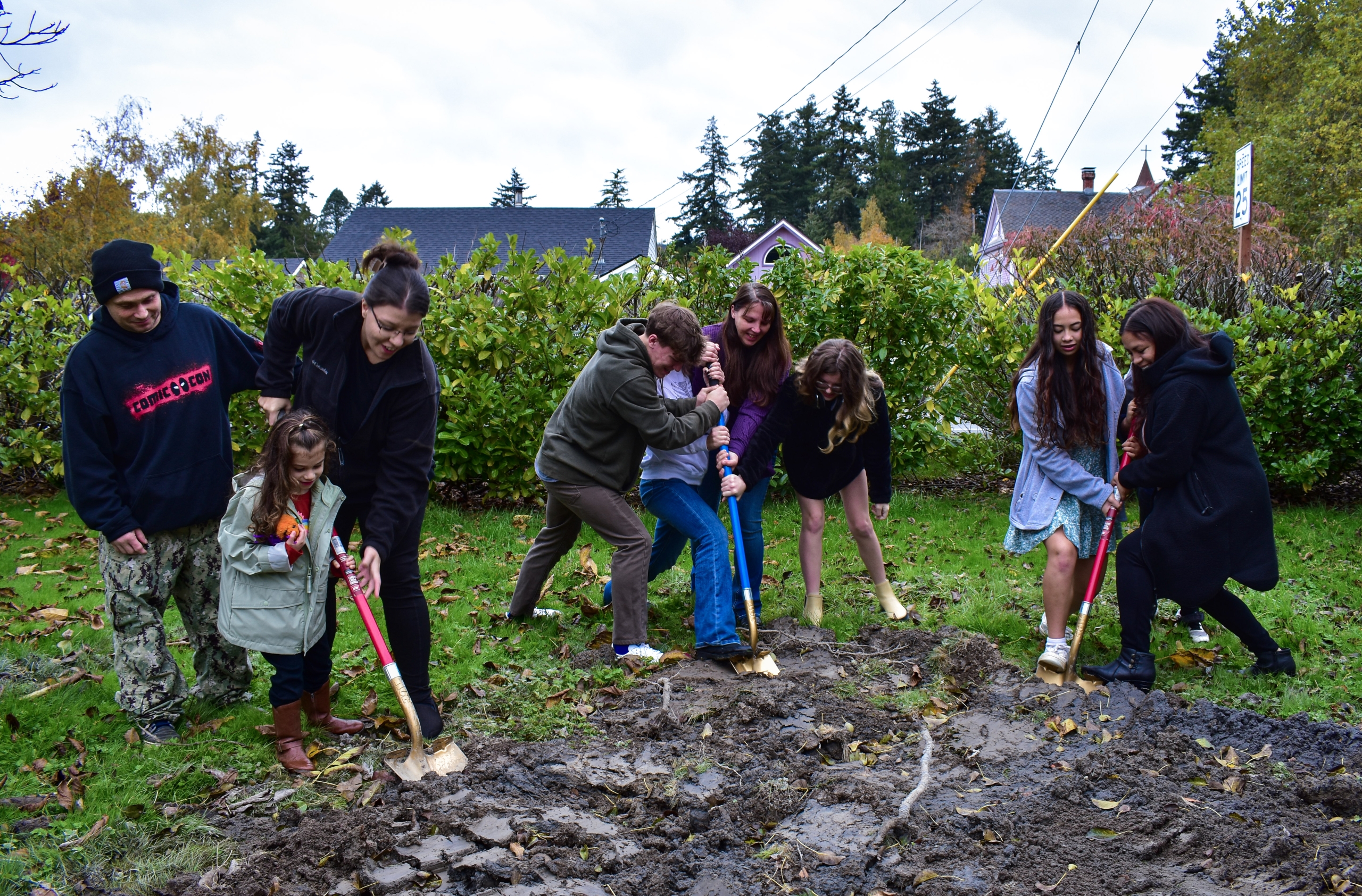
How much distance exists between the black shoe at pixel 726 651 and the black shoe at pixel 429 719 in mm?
1413

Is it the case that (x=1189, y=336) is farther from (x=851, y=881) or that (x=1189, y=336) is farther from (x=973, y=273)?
(x=973, y=273)

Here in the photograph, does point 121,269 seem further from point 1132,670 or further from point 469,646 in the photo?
point 1132,670

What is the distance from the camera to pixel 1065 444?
463 centimetres

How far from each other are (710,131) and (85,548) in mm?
62929

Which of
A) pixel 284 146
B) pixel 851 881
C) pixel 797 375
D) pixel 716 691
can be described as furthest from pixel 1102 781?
pixel 284 146

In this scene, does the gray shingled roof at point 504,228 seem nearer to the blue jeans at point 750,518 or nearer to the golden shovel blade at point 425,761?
the blue jeans at point 750,518

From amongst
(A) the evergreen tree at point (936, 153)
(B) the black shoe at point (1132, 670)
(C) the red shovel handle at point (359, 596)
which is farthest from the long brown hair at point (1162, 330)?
(A) the evergreen tree at point (936, 153)

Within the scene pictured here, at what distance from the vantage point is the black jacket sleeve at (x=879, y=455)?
17.4ft

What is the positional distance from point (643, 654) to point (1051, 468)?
7.55ft

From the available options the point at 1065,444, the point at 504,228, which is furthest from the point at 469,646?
the point at 504,228

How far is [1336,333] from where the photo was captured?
7949 millimetres

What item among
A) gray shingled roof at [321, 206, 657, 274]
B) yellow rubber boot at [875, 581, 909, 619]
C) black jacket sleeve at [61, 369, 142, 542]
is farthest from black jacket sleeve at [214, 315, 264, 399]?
gray shingled roof at [321, 206, 657, 274]

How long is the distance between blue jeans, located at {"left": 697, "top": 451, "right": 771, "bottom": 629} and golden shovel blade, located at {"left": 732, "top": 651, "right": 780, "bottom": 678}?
570 millimetres

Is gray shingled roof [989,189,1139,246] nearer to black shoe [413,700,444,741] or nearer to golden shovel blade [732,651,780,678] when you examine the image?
golden shovel blade [732,651,780,678]
